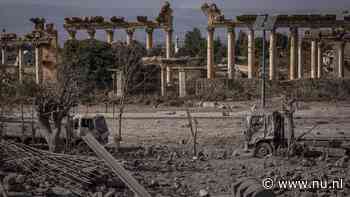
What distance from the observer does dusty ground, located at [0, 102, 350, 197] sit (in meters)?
15.6

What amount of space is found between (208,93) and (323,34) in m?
13.6

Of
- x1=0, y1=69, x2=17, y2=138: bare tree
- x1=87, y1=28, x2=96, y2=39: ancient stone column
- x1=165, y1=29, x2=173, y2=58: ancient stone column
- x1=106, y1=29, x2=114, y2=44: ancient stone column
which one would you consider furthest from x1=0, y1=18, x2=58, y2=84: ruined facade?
x1=0, y1=69, x2=17, y2=138: bare tree

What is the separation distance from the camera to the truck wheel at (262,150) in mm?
19953

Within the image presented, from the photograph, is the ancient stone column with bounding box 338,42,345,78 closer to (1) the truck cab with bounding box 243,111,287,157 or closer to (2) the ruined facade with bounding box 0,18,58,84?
(2) the ruined facade with bounding box 0,18,58,84

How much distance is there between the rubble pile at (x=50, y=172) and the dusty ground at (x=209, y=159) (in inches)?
50.9

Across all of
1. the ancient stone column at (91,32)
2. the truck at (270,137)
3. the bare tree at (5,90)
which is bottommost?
the truck at (270,137)

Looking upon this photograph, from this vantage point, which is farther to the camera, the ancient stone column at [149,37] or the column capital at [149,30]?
the ancient stone column at [149,37]

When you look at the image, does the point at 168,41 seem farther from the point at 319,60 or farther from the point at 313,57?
the point at 319,60

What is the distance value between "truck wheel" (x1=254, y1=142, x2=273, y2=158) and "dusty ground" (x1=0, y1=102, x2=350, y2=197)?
41 cm

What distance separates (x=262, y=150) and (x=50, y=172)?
842cm

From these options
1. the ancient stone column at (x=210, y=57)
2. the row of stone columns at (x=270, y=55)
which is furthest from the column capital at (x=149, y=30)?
the ancient stone column at (x=210, y=57)

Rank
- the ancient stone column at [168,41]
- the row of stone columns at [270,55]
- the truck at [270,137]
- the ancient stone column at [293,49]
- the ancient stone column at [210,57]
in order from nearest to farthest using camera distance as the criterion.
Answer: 1. the truck at [270,137]
2. the row of stone columns at [270,55]
3. the ancient stone column at [210,57]
4. the ancient stone column at [293,49]
5. the ancient stone column at [168,41]

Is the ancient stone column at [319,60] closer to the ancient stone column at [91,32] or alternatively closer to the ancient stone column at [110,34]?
the ancient stone column at [110,34]

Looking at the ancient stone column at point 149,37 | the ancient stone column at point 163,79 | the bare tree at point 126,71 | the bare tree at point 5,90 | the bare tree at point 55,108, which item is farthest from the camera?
the ancient stone column at point 149,37
